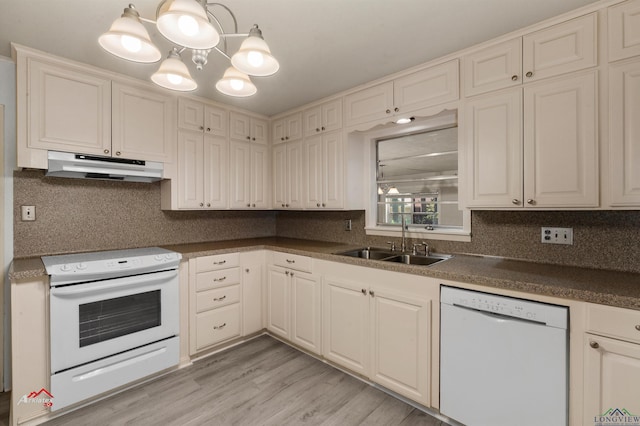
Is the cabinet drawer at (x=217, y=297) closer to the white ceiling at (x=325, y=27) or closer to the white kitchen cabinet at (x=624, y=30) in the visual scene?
the white ceiling at (x=325, y=27)

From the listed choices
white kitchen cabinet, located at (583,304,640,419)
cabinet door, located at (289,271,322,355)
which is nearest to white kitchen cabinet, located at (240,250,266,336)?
cabinet door, located at (289,271,322,355)

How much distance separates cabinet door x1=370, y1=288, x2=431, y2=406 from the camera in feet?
6.19

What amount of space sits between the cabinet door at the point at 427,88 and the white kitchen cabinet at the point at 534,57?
85mm

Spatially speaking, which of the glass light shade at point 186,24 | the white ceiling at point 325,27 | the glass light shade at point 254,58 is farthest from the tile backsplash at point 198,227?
the glass light shade at point 186,24

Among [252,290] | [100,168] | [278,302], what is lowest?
[278,302]

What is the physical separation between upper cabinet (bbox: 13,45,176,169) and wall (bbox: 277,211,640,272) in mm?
2653

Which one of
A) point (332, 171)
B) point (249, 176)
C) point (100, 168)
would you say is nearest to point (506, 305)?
point (332, 171)

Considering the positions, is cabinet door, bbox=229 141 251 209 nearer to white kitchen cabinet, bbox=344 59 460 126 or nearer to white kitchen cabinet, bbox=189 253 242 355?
white kitchen cabinet, bbox=189 253 242 355

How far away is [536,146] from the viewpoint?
178 cm

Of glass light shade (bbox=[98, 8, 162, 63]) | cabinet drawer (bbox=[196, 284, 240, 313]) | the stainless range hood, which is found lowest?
cabinet drawer (bbox=[196, 284, 240, 313])

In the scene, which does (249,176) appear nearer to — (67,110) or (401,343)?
(67,110)

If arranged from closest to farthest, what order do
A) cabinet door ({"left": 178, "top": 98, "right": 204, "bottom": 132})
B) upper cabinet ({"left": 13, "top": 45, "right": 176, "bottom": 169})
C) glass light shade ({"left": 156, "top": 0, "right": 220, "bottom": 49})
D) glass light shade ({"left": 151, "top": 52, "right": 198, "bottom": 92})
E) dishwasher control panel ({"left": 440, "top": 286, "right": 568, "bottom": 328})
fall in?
1. glass light shade ({"left": 156, "top": 0, "right": 220, "bottom": 49})
2. dishwasher control panel ({"left": 440, "top": 286, "right": 568, "bottom": 328})
3. glass light shade ({"left": 151, "top": 52, "right": 198, "bottom": 92})
4. upper cabinet ({"left": 13, "top": 45, "right": 176, "bottom": 169})
5. cabinet door ({"left": 178, "top": 98, "right": 204, "bottom": 132})

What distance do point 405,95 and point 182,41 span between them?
1.70 m

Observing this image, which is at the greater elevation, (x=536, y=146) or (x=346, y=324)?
(x=536, y=146)
